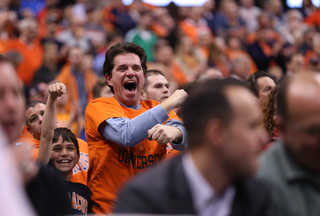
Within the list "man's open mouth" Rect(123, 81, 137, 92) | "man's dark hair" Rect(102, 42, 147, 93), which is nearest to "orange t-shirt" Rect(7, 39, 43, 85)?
"man's dark hair" Rect(102, 42, 147, 93)

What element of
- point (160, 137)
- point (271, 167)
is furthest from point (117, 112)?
point (271, 167)

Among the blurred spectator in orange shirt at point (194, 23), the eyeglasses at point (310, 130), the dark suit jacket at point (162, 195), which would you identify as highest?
the blurred spectator in orange shirt at point (194, 23)

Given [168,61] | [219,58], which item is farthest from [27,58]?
[219,58]

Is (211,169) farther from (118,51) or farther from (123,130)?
(118,51)

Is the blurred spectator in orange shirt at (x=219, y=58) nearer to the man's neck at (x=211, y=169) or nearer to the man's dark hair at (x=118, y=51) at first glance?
the man's dark hair at (x=118, y=51)

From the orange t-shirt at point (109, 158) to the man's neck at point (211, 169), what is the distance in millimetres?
1414

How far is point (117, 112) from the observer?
3.19 metres

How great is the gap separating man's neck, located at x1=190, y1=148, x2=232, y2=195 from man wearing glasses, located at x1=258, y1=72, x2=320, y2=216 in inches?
12.0

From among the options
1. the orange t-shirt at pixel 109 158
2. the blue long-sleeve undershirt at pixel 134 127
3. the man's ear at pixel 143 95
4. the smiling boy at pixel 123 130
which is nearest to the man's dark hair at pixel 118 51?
the smiling boy at pixel 123 130

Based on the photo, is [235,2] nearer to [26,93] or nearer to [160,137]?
[26,93]

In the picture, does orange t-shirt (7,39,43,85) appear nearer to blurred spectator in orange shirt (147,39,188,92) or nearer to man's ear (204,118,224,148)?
blurred spectator in orange shirt (147,39,188,92)

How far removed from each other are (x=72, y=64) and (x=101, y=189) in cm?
439

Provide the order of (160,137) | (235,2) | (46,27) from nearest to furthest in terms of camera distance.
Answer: (160,137)
(46,27)
(235,2)

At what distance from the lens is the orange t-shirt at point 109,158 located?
10.3ft
